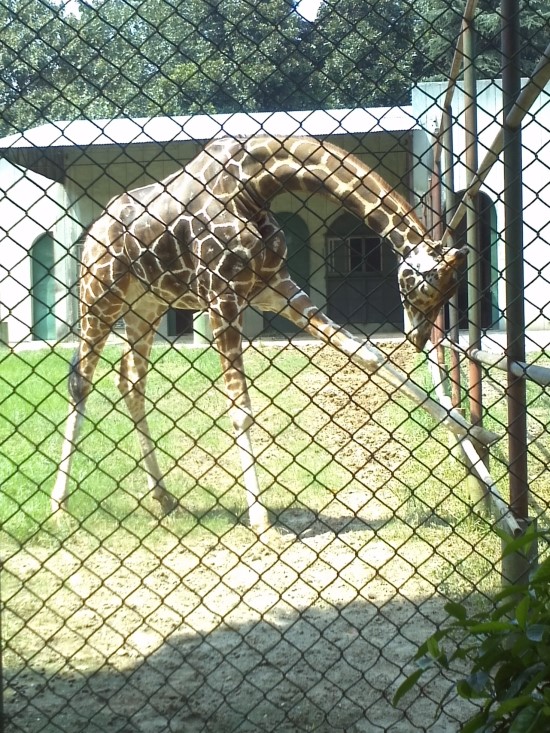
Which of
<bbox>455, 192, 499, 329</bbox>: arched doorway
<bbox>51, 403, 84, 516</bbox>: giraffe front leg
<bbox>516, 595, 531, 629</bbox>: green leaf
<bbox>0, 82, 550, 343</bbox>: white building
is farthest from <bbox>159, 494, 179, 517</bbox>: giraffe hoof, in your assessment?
<bbox>0, 82, 550, 343</bbox>: white building

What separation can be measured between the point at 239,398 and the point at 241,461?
1.29 feet

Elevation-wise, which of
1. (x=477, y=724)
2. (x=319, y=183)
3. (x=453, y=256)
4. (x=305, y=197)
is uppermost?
(x=305, y=197)

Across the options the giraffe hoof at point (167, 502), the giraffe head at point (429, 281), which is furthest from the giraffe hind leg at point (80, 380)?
the giraffe head at point (429, 281)

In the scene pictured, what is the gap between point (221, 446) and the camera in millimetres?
6645

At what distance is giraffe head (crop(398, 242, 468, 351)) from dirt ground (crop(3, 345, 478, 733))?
121 cm

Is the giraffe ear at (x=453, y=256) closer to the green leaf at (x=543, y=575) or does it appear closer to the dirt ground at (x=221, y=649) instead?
the dirt ground at (x=221, y=649)

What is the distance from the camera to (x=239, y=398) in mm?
4570

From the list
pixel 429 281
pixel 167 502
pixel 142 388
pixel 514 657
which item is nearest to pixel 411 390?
pixel 429 281

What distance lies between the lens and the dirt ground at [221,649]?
249cm

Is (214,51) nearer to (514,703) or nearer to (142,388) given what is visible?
(514,703)

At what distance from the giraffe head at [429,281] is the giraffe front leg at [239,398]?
0.95 m

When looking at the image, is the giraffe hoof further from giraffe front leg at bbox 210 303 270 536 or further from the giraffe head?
the giraffe head

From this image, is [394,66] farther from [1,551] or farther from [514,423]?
[1,551]

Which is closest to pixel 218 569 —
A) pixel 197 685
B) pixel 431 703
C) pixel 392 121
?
pixel 197 685
